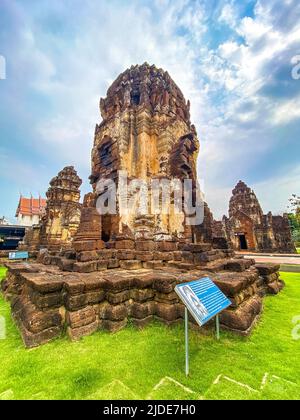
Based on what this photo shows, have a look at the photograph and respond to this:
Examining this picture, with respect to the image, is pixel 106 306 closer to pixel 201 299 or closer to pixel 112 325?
pixel 112 325

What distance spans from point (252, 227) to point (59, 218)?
18591 millimetres

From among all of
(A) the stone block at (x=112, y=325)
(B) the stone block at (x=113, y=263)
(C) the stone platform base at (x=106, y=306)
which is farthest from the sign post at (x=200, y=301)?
(B) the stone block at (x=113, y=263)

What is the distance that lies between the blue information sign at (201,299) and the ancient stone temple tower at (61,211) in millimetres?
10416

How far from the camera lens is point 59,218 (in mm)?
12469

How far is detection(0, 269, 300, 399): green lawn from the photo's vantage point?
1.74 metres

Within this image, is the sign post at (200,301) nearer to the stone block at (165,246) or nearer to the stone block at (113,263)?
the stone block at (113,263)

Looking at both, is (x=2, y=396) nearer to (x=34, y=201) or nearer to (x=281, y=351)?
(x=281, y=351)

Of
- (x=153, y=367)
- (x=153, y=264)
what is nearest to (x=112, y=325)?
(x=153, y=367)

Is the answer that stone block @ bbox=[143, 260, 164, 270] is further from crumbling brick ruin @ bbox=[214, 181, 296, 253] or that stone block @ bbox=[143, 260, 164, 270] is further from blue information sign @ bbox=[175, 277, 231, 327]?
crumbling brick ruin @ bbox=[214, 181, 296, 253]

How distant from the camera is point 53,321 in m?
2.84

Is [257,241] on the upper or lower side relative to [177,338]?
upper

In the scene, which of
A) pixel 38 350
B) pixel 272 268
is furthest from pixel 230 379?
pixel 272 268

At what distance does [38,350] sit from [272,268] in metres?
5.40
